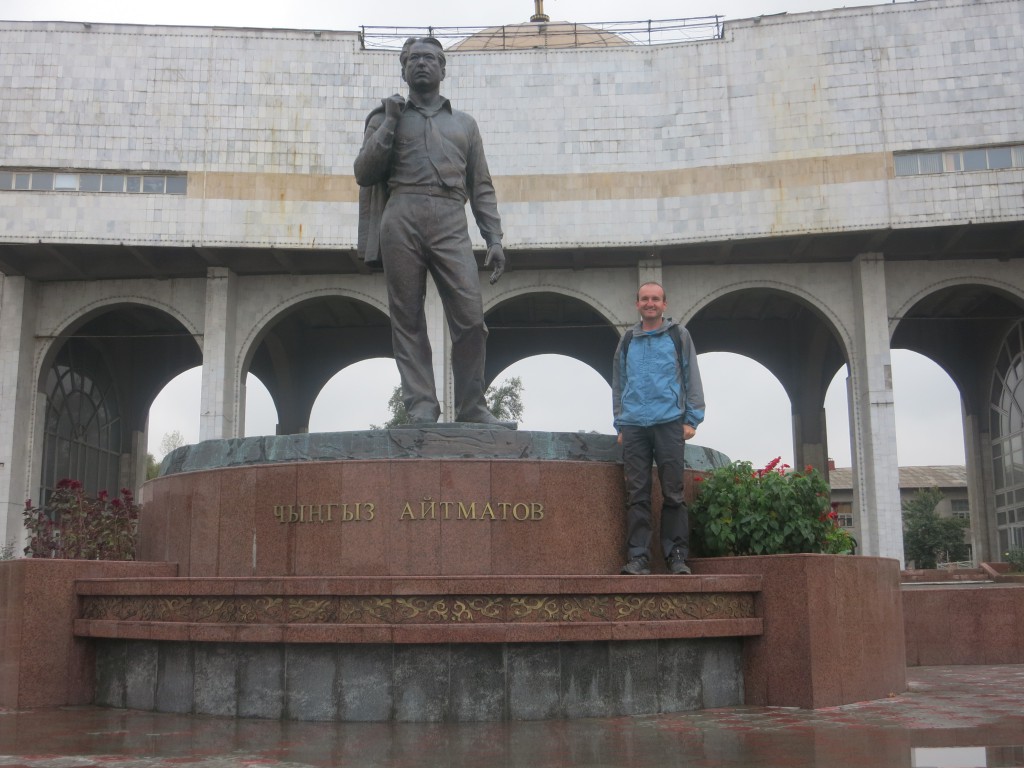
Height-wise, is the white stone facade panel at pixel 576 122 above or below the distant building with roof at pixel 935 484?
above

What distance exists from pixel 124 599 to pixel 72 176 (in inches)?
Result: 809

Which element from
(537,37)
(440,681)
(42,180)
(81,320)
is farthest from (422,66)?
(537,37)

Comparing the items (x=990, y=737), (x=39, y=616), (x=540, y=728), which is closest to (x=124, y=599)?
(x=39, y=616)

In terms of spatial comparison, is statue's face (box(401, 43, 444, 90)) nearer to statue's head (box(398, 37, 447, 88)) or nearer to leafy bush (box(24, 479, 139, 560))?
statue's head (box(398, 37, 447, 88))

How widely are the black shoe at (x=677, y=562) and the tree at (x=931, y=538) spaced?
46687 mm

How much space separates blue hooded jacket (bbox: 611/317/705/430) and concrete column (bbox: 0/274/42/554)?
21.6 m

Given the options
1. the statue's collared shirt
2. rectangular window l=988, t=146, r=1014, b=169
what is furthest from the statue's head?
rectangular window l=988, t=146, r=1014, b=169

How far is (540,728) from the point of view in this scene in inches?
232

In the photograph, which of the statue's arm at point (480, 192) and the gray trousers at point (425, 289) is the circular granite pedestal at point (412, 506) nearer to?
the gray trousers at point (425, 289)

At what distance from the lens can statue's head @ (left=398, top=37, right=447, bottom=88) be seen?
8125 mm

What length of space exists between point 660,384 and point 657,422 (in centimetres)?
26

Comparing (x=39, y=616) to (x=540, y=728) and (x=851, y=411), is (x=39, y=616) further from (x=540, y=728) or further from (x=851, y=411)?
(x=851, y=411)

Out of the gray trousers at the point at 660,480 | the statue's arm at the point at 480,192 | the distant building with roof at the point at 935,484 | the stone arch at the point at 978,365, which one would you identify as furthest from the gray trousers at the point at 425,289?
the distant building with roof at the point at 935,484

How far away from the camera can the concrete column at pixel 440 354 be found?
24625 millimetres
